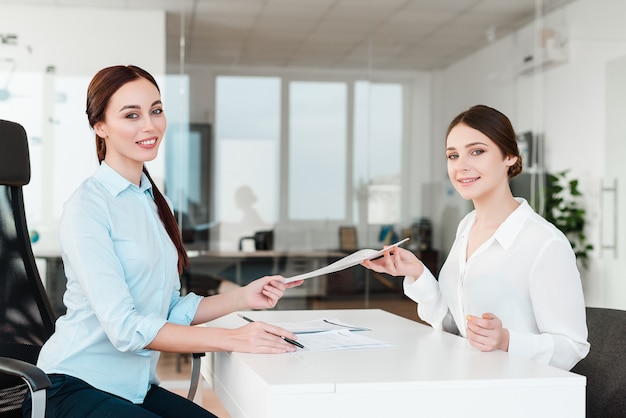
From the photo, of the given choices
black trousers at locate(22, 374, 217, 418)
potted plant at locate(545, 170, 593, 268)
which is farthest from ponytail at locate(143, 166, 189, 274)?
potted plant at locate(545, 170, 593, 268)

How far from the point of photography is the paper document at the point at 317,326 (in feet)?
6.89

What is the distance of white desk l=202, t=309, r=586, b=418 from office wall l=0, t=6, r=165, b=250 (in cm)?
371

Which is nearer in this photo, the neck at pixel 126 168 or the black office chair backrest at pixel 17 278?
the neck at pixel 126 168

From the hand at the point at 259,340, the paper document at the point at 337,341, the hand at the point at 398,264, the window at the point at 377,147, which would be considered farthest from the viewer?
the window at the point at 377,147

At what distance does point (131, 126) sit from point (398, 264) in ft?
2.64

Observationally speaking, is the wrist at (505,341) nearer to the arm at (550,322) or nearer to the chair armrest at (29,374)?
the arm at (550,322)

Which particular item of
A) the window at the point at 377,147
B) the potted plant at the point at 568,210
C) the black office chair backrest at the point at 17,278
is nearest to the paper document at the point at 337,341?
the black office chair backrest at the point at 17,278

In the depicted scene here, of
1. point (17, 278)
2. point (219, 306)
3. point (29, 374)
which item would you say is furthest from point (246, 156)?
point (29, 374)

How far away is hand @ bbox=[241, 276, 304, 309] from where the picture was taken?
2.08 m

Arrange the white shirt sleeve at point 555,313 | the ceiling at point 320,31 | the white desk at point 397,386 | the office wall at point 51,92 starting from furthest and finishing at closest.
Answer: the ceiling at point 320,31, the office wall at point 51,92, the white shirt sleeve at point 555,313, the white desk at point 397,386

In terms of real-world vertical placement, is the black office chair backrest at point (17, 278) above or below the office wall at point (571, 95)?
below

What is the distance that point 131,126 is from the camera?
1.98m

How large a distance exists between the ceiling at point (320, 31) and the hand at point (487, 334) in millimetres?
3634

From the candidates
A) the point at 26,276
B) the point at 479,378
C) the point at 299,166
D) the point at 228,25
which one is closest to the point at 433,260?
the point at 299,166
